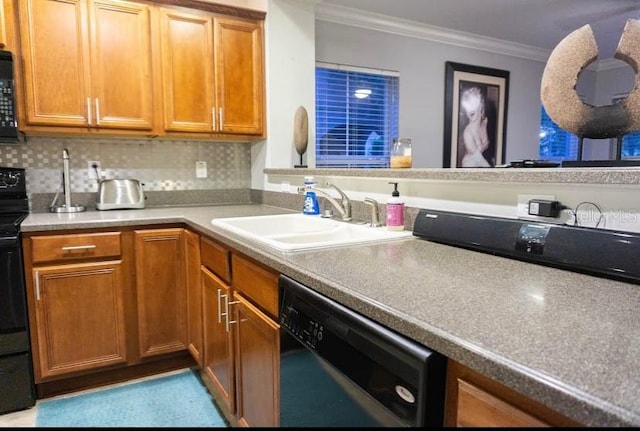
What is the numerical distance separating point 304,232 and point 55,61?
162 cm

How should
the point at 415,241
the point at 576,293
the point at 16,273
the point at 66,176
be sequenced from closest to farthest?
the point at 576,293 < the point at 415,241 < the point at 16,273 < the point at 66,176

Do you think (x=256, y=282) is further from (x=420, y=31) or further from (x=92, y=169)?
(x=420, y=31)

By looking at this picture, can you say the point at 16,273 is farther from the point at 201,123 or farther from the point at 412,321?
the point at 412,321

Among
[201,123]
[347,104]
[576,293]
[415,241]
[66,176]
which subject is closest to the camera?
[576,293]

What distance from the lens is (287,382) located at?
1.24 m

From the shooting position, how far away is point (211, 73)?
267cm

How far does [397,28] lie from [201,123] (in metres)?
2.06

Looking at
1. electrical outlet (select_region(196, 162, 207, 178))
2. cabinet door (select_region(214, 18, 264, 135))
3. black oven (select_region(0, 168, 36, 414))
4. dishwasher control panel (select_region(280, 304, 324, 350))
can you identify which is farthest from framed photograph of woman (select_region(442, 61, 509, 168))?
black oven (select_region(0, 168, 36, 414))

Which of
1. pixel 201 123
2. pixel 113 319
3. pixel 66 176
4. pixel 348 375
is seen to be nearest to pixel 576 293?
pixel 348 375

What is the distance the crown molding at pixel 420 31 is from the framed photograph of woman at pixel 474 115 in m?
0.23

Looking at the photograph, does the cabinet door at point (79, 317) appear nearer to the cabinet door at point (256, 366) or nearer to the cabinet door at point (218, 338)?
the cabinet door at point (218, 338)

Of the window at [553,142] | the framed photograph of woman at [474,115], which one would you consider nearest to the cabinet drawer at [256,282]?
the framed photograph of woman at [474,115]

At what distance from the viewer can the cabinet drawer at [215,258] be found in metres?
1.77

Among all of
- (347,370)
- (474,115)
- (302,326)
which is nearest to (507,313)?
(347,370)
